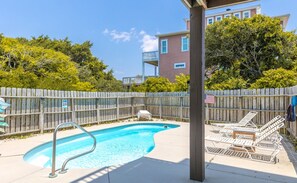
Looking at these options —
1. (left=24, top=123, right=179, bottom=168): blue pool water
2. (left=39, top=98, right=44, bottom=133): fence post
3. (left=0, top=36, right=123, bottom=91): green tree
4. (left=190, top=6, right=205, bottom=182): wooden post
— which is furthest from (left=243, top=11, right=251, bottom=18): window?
(left=39, top=98, right=44, bottom=133): fence post

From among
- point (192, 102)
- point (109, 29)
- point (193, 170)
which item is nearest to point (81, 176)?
point (193, 170)

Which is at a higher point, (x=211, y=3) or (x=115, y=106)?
(x=211, y=3)

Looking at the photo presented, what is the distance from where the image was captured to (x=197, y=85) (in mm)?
3131

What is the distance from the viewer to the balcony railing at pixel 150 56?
19828mm

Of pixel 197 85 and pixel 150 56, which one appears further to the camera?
pixel 150 56

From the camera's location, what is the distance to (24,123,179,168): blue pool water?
5587mm

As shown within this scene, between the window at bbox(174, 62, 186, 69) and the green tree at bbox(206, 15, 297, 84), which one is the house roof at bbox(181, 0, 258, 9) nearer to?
the green tree at bbox(206, 15, 297, 84)

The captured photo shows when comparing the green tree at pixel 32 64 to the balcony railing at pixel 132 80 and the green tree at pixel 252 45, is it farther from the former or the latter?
the green tree at pixel 252 45

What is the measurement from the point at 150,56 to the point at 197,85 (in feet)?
57.1

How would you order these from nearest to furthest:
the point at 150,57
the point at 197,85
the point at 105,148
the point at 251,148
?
the point at 197,85, the point at 251,148, the point at 105,148, the point at 150,57

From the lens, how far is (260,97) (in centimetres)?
870

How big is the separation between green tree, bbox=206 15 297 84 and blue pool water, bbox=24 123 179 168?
785 cm

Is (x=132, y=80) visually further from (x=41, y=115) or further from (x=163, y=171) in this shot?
(x=163, y=171)

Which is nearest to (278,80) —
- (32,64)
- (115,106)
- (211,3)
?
(211,3)
